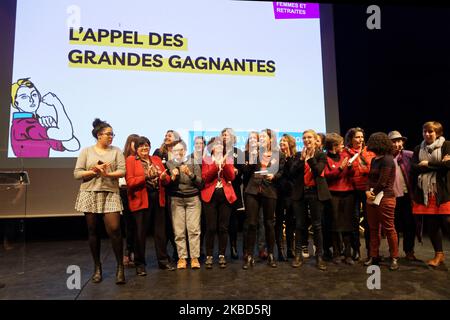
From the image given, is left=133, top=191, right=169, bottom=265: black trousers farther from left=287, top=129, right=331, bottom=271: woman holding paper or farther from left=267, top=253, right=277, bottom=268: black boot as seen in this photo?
left=287, top=129, right=331, bottom=271: woman holding paper

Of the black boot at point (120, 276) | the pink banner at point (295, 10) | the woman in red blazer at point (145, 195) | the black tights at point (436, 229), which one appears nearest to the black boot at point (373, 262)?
the black tights at point (436, 229)

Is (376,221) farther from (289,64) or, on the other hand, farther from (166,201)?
(289,64)

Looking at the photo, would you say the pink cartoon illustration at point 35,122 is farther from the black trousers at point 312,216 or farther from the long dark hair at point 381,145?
the long dark hair at point 381,145

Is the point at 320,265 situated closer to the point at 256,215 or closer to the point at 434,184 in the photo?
the point at 256,215

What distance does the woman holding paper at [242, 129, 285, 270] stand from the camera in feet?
9.17

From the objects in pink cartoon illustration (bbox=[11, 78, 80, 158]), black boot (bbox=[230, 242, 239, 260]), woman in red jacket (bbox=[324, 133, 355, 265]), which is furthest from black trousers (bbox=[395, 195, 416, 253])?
pink cartoon illustration (bbox=[11, 78, 80, 158])

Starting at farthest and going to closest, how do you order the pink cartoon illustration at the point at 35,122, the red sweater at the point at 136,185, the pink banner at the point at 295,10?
the pink banner at the point at 295,10
the pink cartoon illustration at the point at 35,122
the red sweater at the point at 136,185

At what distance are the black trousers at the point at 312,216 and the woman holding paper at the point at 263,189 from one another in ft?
0.77

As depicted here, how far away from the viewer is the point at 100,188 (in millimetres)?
2379

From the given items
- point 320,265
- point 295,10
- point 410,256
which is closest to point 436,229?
point 410,256

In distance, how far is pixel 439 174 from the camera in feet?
9.13

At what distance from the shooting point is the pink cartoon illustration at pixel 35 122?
3.58 metres

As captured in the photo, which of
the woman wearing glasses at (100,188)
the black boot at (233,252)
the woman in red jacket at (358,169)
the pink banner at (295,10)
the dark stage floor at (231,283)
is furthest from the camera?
the pink banner at (295,10)

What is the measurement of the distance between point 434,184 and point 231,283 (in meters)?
2.07
